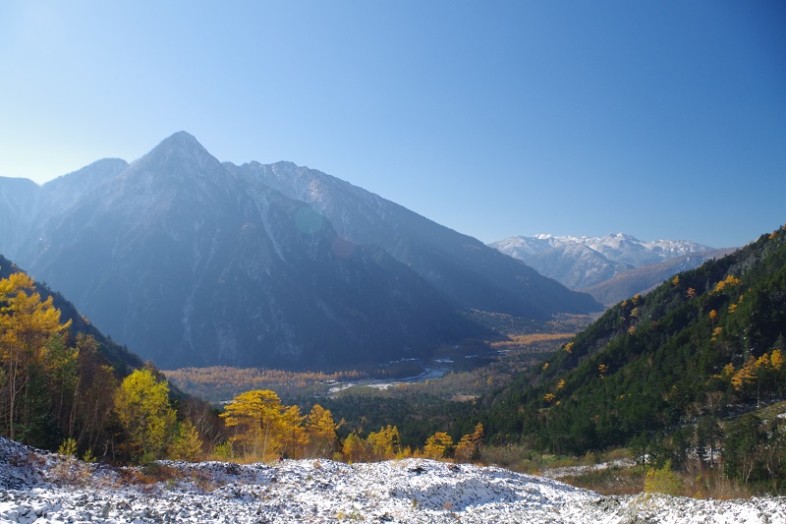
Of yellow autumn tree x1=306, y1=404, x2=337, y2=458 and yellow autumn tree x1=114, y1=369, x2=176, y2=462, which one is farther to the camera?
yellow autumn tree x1=306, y1=404, x2=337, y2=458

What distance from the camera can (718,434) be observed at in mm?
62656

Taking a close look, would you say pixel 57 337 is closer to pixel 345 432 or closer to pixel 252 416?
pixel 252 416

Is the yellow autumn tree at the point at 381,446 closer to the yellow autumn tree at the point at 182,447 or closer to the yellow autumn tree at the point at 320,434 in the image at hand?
the yellow autumn tree at the point at 320,434

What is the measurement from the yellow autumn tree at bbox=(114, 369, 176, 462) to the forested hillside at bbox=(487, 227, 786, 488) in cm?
5520

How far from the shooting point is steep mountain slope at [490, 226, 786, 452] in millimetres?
81438

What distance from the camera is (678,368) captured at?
313 feet

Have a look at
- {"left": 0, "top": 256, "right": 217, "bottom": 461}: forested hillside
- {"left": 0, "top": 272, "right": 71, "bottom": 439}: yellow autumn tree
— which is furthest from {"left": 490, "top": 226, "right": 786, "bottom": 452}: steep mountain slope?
{"left": 0, "top": 272, "right": 71, "bottom": 439}: yellow autumn tree

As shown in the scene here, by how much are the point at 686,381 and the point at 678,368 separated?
6.20 meters

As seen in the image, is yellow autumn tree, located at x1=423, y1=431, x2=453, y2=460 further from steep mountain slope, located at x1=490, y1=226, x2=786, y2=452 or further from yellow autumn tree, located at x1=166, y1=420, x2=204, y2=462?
yellow autumn tree, located at x1=166, y1=420, x2=204, y2=462

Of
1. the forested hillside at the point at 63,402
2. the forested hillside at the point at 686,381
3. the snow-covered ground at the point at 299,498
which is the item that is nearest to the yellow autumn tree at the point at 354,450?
the forested hillside at the point at 63,402

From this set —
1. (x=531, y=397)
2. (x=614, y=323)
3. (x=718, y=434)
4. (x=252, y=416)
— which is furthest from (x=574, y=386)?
(x=252, y=416)

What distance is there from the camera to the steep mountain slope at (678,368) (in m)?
81.4

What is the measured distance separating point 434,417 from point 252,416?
108 m

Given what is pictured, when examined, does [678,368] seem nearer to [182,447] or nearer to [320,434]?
[320,434]
